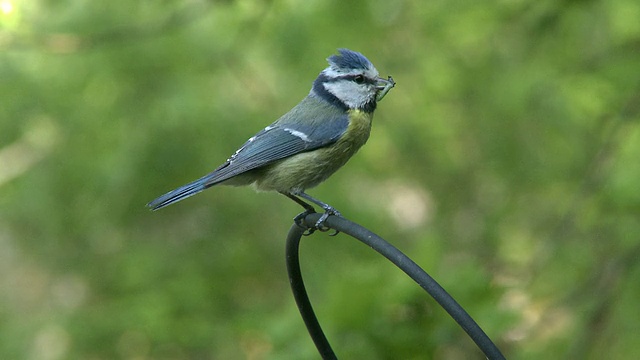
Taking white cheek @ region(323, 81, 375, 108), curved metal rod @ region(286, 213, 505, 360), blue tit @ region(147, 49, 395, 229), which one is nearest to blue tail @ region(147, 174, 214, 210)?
blue tit @ region(147, 49, 395, 229)

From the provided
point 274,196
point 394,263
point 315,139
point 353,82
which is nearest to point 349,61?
point 353,82

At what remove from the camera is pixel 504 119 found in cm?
421

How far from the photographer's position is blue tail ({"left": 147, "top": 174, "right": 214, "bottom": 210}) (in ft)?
8.06

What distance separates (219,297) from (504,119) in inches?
68.8

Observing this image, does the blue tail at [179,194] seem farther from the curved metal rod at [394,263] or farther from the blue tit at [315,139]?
the curved metal rod at [394,263]

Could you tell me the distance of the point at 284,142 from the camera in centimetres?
275

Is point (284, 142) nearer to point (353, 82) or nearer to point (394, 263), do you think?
point (353, 82)

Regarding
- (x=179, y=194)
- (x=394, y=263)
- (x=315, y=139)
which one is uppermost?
(x=315, y=139)

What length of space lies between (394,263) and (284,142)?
86 centimetres

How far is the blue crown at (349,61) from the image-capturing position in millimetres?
2744

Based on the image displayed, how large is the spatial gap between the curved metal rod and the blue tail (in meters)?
0.38

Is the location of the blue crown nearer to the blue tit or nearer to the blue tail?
the blue tit

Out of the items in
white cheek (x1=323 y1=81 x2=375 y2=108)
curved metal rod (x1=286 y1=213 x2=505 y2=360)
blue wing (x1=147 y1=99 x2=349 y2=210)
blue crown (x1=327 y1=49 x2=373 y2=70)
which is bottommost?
curved metal rod (x1=286 y1=213 x2=505 y2=360)

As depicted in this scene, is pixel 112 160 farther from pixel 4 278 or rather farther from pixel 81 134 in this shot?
pixel 4 278
